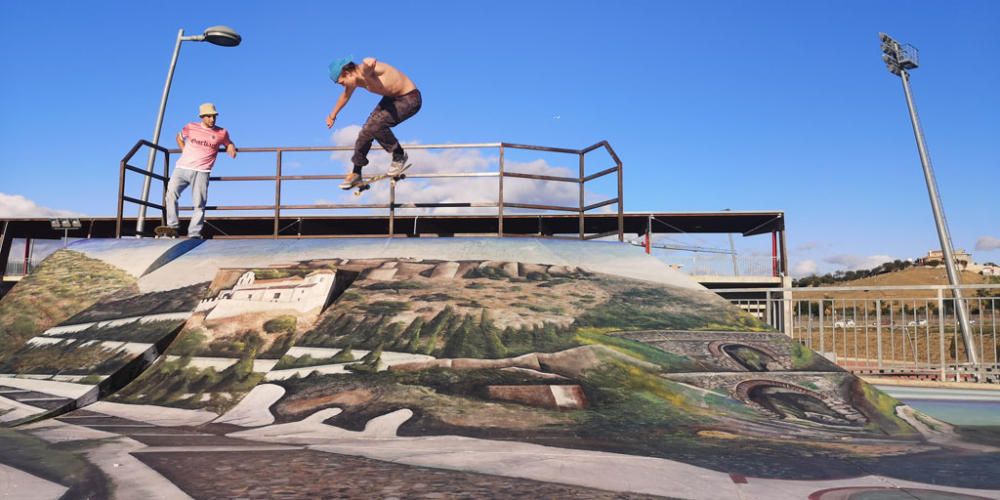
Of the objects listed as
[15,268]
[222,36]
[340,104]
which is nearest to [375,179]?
[340,104]

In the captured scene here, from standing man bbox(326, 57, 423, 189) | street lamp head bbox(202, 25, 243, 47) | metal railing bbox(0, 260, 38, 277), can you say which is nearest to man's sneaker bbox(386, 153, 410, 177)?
standing man bbox(326, 57, 423, 189)

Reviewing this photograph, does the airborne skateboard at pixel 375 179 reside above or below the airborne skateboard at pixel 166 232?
above

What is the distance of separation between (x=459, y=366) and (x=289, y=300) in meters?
2.39

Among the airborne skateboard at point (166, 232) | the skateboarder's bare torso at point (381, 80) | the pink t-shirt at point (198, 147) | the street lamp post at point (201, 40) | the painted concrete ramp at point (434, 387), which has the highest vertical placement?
the street lamp post at point (201, 40)

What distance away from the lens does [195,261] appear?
8.89m

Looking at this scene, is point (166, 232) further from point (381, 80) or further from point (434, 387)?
point (434, 387)

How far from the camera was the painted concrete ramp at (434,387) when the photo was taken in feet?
12.2

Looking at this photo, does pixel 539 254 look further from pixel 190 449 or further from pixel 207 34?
pixel 207 34

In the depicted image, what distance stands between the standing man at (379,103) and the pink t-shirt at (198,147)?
218cm

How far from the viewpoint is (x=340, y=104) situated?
30.2 ft

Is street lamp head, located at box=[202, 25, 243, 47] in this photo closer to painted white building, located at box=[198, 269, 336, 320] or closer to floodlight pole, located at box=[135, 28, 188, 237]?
floodlight pole, located at box=[135, 28, 188, 237]

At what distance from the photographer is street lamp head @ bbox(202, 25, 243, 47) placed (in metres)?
12.3

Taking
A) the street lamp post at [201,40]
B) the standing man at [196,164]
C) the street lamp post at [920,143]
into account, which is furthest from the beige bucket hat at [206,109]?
the street lamp post at [920,143]

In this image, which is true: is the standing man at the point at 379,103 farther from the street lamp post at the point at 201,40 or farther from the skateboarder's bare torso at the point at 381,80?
the street lamp post at the point at 201,40
